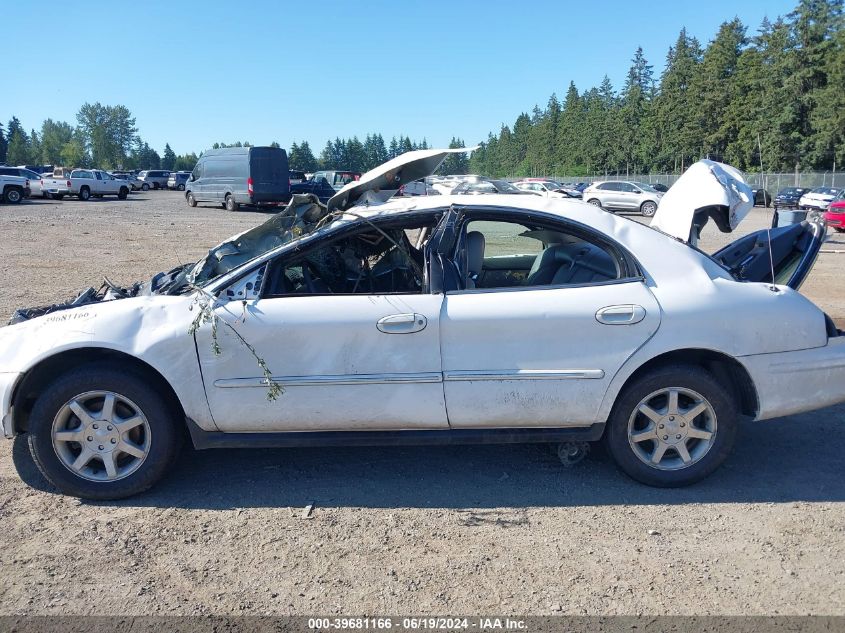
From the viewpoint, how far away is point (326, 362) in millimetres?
3707

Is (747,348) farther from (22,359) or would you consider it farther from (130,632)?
(22,359)

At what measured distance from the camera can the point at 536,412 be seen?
379cm

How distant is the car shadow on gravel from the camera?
3.80m

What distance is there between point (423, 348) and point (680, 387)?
141cm

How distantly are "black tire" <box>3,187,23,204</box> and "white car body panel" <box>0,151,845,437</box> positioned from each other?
34.9 meters

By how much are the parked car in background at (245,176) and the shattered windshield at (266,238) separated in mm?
26657

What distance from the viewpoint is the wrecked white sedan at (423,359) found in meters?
3.69

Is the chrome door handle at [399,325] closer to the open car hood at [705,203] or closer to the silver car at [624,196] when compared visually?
the open car hood at [705,203]

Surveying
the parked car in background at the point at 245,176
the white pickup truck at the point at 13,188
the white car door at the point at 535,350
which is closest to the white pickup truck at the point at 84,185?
the white pickup truck at the point at 13,188

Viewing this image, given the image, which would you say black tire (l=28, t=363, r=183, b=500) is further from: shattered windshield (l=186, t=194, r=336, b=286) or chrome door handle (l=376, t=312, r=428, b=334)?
chrome door handle (l=376, t=312, r=428, b=334)

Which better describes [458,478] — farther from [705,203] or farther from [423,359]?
[705,203]

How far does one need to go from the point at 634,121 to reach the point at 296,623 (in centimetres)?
9401

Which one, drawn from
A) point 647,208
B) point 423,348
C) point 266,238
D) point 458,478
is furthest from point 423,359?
point 647,208

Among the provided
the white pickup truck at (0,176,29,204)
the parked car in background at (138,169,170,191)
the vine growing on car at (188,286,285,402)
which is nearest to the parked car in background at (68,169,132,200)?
the white pickup truck at (0,176,29,204)
